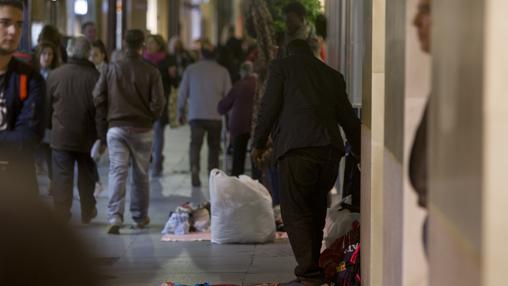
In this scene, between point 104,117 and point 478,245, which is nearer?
point 478,245

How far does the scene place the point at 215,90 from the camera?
51.0ft

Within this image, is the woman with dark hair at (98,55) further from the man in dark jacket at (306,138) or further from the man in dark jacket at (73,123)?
the man in dark jacket at (306,138)

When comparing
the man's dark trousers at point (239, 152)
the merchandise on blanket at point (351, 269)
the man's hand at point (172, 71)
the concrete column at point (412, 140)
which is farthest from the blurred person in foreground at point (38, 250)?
the man's hand at point (172, 71)

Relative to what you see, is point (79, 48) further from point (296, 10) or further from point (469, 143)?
point (469, 143)

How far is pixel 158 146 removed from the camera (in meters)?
17.2

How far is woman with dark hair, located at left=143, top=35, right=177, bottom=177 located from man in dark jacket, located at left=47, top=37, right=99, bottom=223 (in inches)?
206

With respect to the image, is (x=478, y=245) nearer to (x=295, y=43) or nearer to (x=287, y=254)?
(x=295, y=43)

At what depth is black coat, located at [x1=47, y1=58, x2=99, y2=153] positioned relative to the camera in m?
11.6

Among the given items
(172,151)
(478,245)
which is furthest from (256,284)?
(172,151)

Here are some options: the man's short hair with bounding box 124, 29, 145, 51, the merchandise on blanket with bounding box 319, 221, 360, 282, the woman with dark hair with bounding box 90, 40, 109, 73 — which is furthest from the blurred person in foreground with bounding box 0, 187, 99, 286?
the woman with dark hair with bounding box 90, 40, 109, 73

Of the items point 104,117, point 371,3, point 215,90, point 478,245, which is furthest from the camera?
point 215,90

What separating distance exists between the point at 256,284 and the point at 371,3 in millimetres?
3110

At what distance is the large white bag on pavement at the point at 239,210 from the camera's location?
1054 cm

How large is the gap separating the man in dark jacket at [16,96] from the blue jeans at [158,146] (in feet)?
31.6
